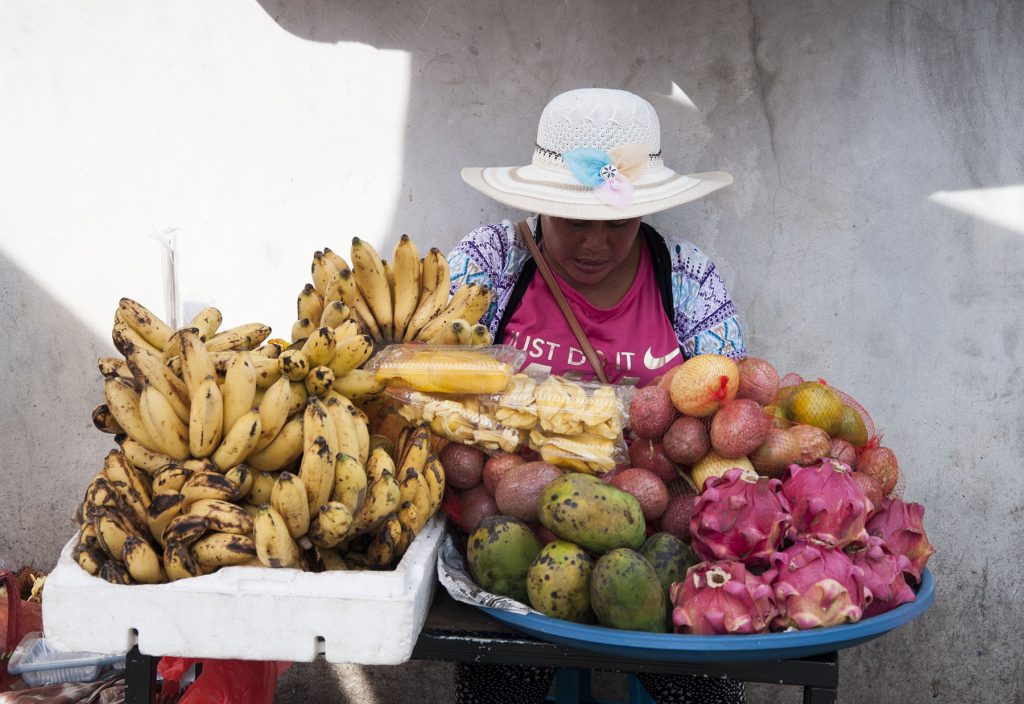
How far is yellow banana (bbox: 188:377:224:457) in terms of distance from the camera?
1.84 metres

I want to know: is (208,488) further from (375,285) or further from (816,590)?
(816,590)

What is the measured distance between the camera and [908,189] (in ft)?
10.5

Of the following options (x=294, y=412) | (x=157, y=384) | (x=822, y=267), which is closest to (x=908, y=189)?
(x=822, y=267)

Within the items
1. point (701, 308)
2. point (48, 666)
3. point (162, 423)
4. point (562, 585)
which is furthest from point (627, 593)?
point (48, 666)

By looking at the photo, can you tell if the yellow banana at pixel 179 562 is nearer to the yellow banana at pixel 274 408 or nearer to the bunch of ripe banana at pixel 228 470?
the bunch of ripe banana at pixel 228 470

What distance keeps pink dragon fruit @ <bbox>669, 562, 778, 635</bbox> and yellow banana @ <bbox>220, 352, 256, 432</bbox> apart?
100 centimetres

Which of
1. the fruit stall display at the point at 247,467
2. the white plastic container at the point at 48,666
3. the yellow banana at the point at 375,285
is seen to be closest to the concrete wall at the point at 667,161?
the yellow banana at the point at 375,285

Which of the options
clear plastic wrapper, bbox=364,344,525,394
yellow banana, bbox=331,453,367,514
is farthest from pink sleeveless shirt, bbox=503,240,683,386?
yellow banana, bbox=331,453,367,514

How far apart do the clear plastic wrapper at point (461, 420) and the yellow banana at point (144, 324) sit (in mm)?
635

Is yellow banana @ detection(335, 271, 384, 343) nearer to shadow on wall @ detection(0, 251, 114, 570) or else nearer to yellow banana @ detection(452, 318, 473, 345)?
yellow banana @ detection(452, 318, 473, 345)

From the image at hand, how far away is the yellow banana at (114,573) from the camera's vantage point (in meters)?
1.74

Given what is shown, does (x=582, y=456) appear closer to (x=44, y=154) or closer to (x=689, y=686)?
(x=689, y=686)

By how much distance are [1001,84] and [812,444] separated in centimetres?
190

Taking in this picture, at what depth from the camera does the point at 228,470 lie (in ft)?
6.20
